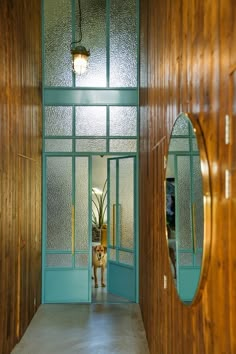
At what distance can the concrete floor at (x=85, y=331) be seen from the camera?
Answer: 3994 mm

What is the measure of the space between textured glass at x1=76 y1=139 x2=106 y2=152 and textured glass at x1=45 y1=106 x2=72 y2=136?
259 millimetres

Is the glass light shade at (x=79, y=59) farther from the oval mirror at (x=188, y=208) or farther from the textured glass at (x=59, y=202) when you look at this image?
the oval mirror at (x=188, y=208)

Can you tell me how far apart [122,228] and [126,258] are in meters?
0.47

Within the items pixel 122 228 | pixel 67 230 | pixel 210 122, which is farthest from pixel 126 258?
pixel 210 122

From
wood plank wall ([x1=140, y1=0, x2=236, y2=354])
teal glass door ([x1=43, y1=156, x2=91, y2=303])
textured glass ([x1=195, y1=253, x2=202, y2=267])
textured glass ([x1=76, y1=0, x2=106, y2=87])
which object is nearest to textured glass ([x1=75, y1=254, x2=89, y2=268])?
teal glass door ([x1=43, y1=156, x2=91, y2=303])

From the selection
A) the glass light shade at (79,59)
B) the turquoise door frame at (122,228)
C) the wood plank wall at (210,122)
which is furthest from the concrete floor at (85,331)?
the glass light shade at (79,59)

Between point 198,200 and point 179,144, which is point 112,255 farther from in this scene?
point 198,200

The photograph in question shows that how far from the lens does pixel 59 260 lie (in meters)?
5.69

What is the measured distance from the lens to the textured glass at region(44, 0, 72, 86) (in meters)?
5.71

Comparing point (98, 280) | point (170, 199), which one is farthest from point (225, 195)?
point (98, 280)

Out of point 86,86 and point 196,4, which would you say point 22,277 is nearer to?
point 86,86

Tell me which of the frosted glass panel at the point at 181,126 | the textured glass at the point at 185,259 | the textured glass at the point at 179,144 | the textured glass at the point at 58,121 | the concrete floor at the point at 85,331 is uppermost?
the textured glass at the point at 58,121

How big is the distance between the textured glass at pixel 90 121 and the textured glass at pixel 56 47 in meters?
0.50

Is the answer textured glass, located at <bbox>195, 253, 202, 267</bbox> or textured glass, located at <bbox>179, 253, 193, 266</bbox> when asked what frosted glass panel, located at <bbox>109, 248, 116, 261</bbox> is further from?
textured glass, located at <bbox>195, 253, 202, 267</bbox>
